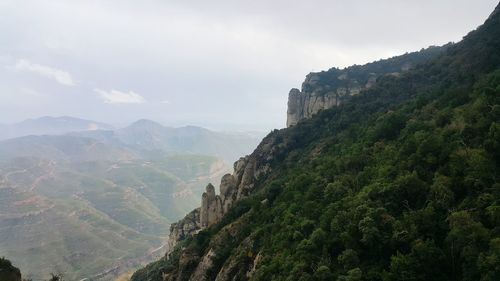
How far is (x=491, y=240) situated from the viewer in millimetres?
36594

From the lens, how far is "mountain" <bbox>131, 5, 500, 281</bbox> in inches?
Answer: 1613

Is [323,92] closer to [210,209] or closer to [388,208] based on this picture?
[210,209]

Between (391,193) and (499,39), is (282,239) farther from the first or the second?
(499,39)

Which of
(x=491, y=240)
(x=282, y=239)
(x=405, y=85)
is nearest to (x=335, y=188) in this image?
(x=282, y=239)

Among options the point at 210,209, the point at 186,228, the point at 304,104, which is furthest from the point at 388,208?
the point at 304,104

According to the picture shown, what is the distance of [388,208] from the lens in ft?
172

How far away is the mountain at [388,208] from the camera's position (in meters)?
41.0

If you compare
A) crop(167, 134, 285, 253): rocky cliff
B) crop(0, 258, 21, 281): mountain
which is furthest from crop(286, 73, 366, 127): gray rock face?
crop(0, 258, 21, 281): mountain

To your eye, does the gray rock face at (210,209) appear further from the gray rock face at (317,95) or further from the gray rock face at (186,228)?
the gray rock face at (317,95)

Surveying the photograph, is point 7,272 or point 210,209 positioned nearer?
point 7,272

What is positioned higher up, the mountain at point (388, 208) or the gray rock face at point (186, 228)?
the mountain at point (388, 208)

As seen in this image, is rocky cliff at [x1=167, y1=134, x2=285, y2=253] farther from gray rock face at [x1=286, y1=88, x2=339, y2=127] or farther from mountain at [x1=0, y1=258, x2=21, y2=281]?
mountain at [x1=0, y1=258, x2=21, y2=281]

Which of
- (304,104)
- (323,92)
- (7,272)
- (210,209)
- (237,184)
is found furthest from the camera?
(304,104)

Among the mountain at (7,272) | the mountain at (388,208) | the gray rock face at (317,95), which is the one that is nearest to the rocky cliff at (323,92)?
the gray rock face at (317,95)
